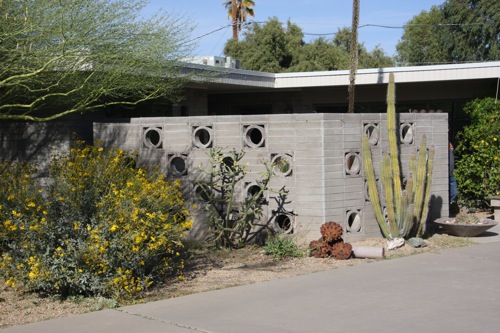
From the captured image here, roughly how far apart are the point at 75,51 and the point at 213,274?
3419mm

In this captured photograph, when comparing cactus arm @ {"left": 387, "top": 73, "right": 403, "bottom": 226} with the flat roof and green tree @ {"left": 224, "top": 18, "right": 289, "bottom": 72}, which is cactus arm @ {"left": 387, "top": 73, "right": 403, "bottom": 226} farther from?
green tree @ {"left": 224, "top": 18, "right": 289, "bottom": 72}

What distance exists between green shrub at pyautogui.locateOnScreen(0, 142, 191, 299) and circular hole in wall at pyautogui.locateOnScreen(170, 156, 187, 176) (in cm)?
342

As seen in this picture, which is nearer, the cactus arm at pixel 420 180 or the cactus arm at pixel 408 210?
the cactus arm at pixel 408 210

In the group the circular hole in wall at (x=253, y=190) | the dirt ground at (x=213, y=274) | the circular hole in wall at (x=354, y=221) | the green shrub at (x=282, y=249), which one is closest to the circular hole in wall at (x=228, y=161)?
the circular hole in wall at (x=253, y=190)

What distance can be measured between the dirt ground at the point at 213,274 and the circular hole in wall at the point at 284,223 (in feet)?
1.79

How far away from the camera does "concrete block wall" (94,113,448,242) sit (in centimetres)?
1093

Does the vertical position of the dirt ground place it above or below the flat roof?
below

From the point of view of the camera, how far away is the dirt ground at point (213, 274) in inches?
291

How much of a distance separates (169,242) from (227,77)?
29.4ft

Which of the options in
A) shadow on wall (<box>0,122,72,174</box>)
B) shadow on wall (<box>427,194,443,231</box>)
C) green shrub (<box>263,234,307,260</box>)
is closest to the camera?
green shrub (<box>263,234,307,260</box>)

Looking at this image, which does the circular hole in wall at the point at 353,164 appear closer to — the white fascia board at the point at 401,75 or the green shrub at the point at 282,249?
the green shrub at the point at 282,249

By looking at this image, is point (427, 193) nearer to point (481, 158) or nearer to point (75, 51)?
point (481, 158)

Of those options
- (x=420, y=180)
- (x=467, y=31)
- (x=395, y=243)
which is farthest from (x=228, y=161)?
(x=467, y=31)

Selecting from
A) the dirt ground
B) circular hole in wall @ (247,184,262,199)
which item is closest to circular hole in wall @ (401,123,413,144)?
the dirt ground
